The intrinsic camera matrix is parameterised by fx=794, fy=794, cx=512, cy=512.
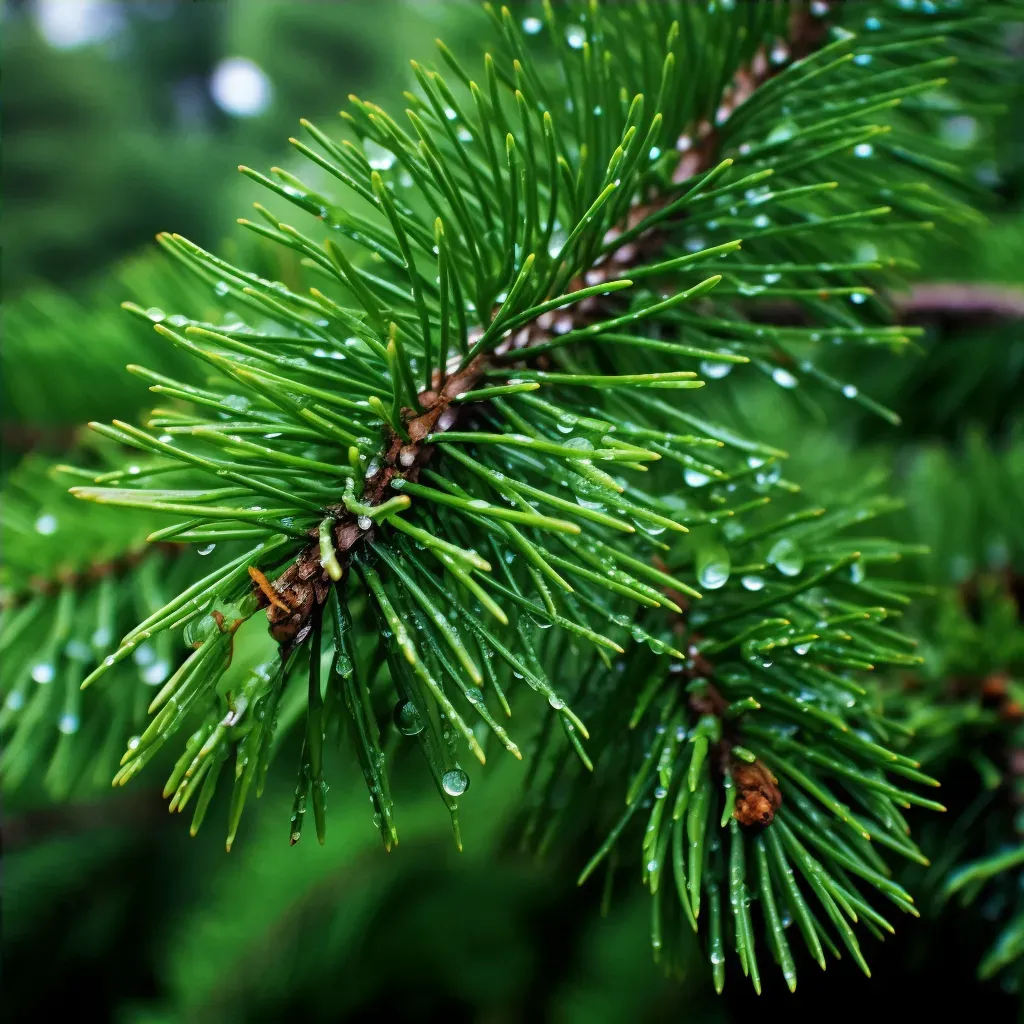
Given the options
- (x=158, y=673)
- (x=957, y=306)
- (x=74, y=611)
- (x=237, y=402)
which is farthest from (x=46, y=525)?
(x=957, y=306)

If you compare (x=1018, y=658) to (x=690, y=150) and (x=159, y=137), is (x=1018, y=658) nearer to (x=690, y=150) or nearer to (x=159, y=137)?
(x=690, y=150)

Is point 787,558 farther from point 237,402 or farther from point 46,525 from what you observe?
point 46,525

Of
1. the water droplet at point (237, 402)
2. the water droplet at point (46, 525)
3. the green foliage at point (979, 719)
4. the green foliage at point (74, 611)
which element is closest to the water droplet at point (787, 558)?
the green foliage at point (979, 719)

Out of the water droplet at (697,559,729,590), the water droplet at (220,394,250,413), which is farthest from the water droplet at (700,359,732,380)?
the water droplet at (220,394,250,413)

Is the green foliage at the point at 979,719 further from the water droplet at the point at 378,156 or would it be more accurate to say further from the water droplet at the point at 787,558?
the water droplet at the point at 378,156

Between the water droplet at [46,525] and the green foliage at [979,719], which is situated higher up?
the water droplet at [46,525]
